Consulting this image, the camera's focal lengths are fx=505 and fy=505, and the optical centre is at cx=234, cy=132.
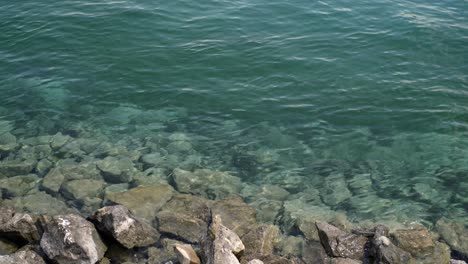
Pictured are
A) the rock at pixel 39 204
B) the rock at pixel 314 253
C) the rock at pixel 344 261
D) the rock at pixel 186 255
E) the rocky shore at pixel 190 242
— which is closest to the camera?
the rock at pixel 186 255

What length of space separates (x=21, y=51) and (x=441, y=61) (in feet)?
59.8

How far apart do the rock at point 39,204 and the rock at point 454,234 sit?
31.2 feet

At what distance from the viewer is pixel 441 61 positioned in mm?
20562

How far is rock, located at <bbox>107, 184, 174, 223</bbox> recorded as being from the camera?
43.1 ft

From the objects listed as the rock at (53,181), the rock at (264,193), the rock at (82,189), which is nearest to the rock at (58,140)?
the rock at (53,181)

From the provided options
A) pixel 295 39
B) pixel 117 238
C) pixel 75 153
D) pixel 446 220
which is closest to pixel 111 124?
pixel 75 153

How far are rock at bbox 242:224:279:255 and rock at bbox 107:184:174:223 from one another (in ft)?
9.30

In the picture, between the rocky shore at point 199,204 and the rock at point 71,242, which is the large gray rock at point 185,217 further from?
the rock at point 71,242

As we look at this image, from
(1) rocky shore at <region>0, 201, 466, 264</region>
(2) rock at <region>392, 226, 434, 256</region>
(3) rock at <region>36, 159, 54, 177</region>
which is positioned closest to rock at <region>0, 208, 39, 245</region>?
(1) rocky shore at <region>0, 201, 466, 264</region>

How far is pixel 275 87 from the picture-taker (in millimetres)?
19422

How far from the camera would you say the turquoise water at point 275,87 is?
15336 millimetres

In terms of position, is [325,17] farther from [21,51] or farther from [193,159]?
[21,51]

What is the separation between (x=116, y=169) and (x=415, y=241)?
28.5ft

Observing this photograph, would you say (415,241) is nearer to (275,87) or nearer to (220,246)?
(220,246)
